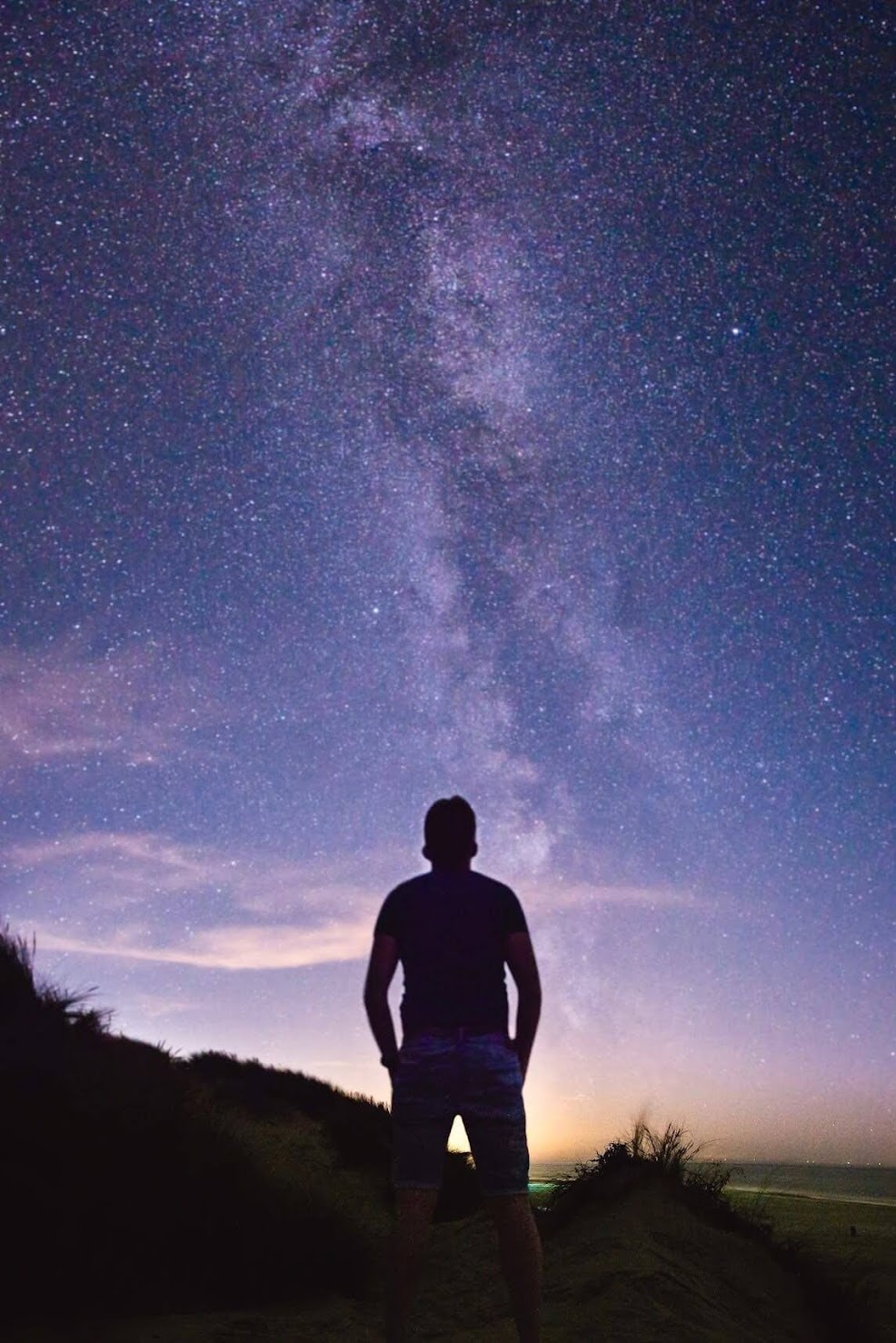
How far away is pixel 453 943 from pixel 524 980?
1.20 feet

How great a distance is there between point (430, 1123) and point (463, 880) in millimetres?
994

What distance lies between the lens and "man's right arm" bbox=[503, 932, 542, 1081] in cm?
396

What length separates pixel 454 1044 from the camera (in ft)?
12.4

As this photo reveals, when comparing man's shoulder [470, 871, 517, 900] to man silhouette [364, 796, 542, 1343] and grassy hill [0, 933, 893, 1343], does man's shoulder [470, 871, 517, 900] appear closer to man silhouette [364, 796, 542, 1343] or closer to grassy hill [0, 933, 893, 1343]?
man silhouette [364, 796, 542, 1343]

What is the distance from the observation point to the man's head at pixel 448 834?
418cm

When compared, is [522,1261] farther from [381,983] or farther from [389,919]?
[389,919]

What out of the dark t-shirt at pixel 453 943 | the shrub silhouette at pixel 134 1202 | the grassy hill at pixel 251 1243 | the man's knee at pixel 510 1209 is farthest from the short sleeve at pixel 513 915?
the shrub silhouette at pixel 134 1202

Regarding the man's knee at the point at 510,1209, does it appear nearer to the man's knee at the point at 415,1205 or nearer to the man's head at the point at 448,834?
the man's knee at the point at 415,1205

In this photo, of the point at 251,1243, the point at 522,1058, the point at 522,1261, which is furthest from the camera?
the point at 251,1243

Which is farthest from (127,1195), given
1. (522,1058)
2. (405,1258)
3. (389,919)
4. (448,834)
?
(448,834)

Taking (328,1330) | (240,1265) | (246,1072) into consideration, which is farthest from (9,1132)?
(246,1072)

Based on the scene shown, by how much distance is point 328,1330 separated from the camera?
4.91 metres

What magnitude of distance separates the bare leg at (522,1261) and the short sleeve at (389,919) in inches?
44.2

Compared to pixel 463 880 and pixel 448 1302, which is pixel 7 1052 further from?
pixel 463 880
